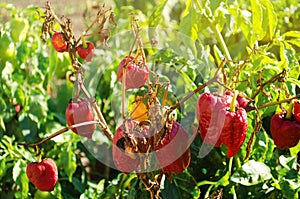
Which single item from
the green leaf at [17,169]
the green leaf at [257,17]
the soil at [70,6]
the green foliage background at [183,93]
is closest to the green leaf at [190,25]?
the green foliage background at [183,93]

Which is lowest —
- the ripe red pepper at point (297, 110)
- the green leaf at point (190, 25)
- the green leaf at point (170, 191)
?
the green leaf at point (170, 191)

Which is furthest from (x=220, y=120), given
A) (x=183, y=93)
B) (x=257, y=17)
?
(x=183, y=93)

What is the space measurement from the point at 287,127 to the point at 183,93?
1.92ft

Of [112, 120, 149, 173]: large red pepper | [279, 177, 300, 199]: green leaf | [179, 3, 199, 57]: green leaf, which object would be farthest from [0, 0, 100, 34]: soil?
[112, 120, 149, 173]: large red pepper

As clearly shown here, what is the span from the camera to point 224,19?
1369 millimetres

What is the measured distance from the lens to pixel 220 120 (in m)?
0.99

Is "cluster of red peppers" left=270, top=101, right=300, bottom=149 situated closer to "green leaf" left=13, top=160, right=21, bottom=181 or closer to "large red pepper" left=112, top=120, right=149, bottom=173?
"large red pepper" left=112, top=120, right=149, bottom=173

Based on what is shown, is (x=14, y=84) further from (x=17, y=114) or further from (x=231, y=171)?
(x=231, y=171)

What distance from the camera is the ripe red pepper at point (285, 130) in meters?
1.05

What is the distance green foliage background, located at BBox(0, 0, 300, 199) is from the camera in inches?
51.0

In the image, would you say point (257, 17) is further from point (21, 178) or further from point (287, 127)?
point (21, 178)

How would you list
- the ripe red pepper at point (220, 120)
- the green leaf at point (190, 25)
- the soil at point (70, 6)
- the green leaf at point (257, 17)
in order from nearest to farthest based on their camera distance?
the ripe red pepper at point (220, 120), the green leaf at point (257, 17), the green leaf at point (190, 25), the soil at point (70, 6)

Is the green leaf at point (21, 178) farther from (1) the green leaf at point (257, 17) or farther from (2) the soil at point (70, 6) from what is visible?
(2) the soil at point (70, 6)

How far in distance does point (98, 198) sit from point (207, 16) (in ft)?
1.57
